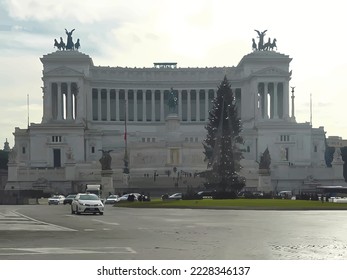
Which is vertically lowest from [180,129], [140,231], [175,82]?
[140,231]

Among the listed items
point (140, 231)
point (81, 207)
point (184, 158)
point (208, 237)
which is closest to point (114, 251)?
point (208, 237)

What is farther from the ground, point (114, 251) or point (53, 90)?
point (53, 90)

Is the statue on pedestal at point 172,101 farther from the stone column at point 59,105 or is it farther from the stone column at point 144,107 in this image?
the stone column at point 59,105

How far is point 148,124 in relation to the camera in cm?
17138

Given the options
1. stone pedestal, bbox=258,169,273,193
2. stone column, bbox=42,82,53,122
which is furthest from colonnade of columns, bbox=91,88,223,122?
stone pedestal, bbox=258,169,273,193

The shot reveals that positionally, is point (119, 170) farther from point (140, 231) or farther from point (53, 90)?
point (140, 231)

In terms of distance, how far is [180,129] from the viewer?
163 metres

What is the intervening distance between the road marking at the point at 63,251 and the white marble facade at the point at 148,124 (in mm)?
92620

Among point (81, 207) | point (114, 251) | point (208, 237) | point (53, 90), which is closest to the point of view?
point (114, 251)

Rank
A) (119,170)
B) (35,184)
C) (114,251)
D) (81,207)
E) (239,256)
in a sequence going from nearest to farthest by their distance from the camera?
(239,256) → (114,251) → (81,207) → (35,184) → (119,170)

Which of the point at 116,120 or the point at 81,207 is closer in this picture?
the point at 81,207

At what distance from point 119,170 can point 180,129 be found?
40.8m

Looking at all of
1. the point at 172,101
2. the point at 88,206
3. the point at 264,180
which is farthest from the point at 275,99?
the point at 88,206

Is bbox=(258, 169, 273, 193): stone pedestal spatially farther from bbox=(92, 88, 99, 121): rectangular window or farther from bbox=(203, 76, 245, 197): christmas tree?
bbox=(92, 88, 99, 121): rectangular window
